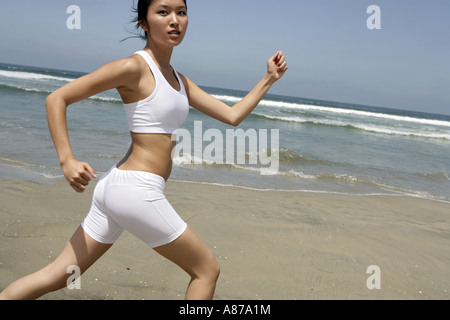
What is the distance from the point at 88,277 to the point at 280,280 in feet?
5.03

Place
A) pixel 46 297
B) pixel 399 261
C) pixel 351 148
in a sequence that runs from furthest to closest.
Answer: pixel 351 148
pixel 399 261
pixel 46 297

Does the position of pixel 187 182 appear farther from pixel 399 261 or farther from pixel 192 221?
pixel 399 261

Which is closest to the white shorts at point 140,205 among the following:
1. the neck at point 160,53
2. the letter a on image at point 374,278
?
the neck at point 160,53

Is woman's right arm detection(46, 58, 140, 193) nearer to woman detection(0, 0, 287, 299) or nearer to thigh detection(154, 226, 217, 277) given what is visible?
woman detection(0, 0, 287, 299)

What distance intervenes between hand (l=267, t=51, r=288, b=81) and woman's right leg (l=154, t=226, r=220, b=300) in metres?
1.00

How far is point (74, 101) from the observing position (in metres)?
1.77

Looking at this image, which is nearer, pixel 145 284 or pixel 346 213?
pixel 145 284

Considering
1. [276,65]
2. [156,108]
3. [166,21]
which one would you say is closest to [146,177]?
[156,108]

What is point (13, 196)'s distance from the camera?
495 centimetres

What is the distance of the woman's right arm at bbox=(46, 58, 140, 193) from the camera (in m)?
1.70

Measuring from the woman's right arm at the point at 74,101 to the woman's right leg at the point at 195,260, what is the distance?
482 millimetres

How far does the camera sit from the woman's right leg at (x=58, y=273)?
1979 millimetres
